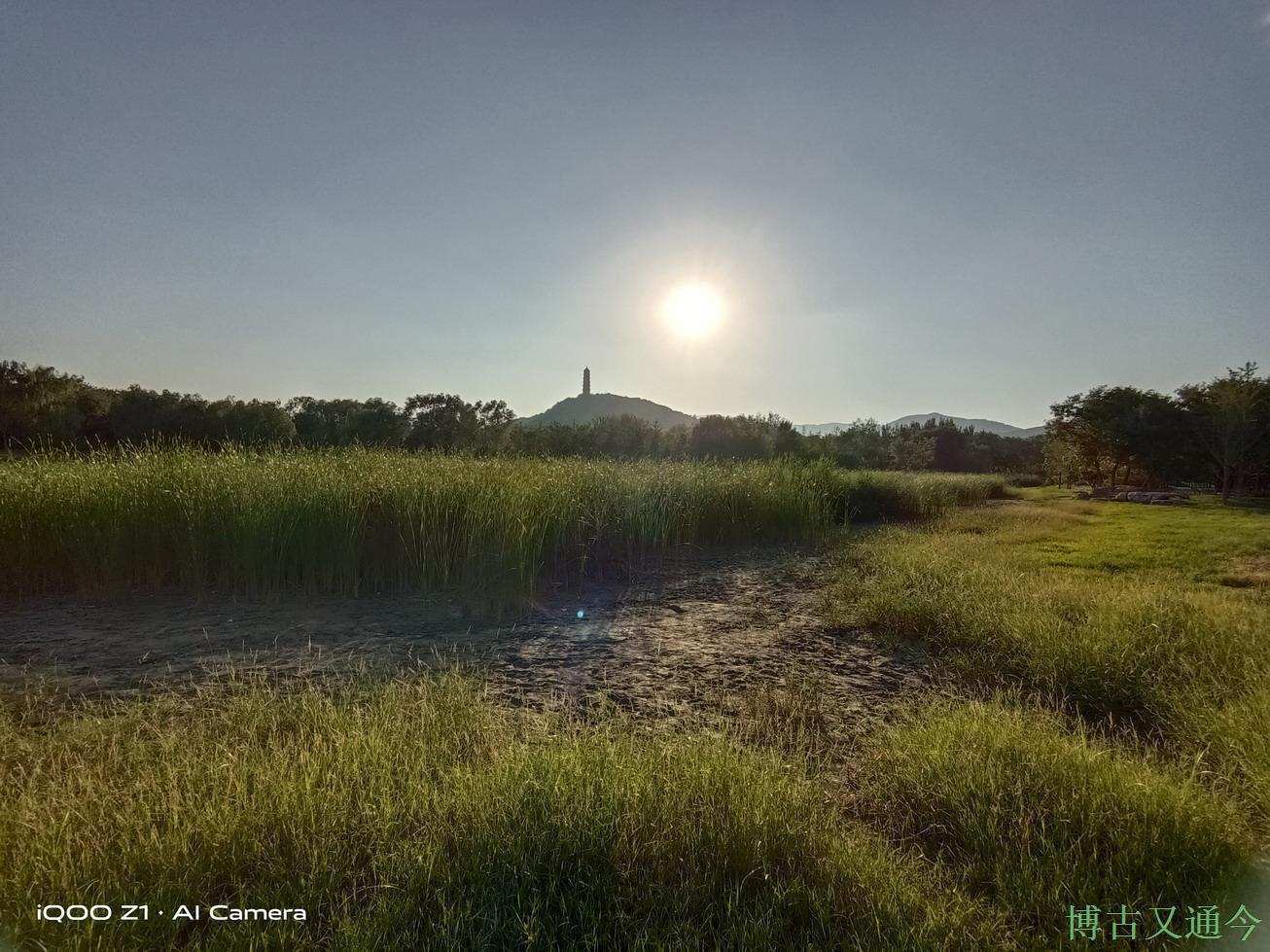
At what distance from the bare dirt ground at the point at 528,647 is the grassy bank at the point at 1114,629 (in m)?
0.60

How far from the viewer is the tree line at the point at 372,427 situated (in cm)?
1730

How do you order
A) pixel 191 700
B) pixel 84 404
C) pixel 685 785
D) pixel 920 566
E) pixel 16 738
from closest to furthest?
pixel 685 785, pixel 16 738, pixel 191 700, pixel 920 566, pixel 84 404

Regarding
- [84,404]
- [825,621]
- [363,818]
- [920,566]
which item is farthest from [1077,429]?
[84,404]

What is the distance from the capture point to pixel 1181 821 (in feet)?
6.67

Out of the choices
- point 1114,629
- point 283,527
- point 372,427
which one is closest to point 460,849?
point 1114,629

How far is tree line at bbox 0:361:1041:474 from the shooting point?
17297mm

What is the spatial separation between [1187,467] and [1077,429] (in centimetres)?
584

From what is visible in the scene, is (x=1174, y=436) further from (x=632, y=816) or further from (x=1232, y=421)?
(x=632, y=816)

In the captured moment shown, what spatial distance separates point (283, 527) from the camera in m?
6.20

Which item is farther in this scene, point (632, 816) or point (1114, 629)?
point (1114, 629)

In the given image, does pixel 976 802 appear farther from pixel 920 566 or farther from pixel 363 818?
pixel 920 566

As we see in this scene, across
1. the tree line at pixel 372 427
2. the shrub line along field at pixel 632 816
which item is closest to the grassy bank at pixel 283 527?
the shrub line along field at pixel 632 816

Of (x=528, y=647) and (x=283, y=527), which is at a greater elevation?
(x=283, y=527)

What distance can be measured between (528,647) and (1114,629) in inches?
178
